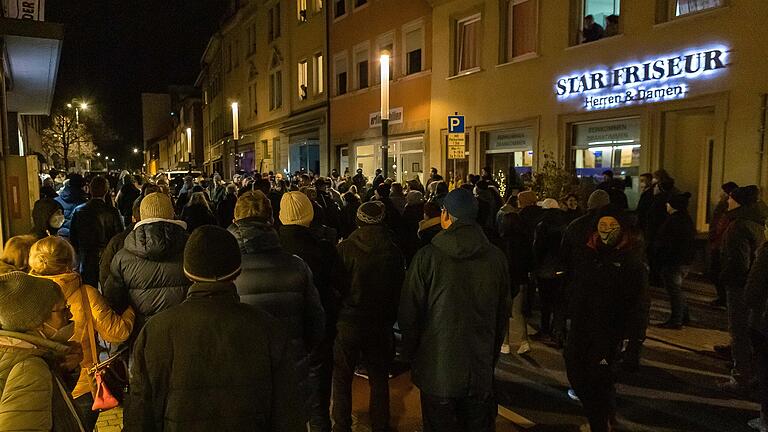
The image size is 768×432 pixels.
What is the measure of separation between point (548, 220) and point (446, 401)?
12.6 ft

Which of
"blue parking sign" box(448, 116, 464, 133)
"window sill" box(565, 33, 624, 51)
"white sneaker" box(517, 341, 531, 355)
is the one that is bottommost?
"white sneaker" box(517, 341, 531, 355)

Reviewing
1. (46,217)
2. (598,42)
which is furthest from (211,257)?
(598,42)

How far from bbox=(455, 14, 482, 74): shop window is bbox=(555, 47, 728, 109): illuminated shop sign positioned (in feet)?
11.9

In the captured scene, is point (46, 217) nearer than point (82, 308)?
No

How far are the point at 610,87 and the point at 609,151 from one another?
151 cm

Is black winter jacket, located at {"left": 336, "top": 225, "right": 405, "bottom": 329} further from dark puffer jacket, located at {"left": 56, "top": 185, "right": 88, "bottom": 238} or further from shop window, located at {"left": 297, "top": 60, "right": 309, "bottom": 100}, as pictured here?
shop window, located at {"left": 297, "top": 60, "right": 309, "bottom": 100}

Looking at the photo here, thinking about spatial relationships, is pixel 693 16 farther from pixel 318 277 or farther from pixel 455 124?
pixel 318 277

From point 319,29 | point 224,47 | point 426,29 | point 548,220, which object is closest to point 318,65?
point 319,29

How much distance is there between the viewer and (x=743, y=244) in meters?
6.17

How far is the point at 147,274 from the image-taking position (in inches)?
161

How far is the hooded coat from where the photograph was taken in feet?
12.0

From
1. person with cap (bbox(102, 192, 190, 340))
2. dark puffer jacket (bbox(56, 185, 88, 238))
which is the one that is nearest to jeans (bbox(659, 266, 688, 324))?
person with cap (bbox(102, 192, 190, 340))

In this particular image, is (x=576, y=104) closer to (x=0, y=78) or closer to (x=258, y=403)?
(x=0, y=78)

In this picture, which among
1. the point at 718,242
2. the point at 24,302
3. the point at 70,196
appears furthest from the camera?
the point at 70,196
